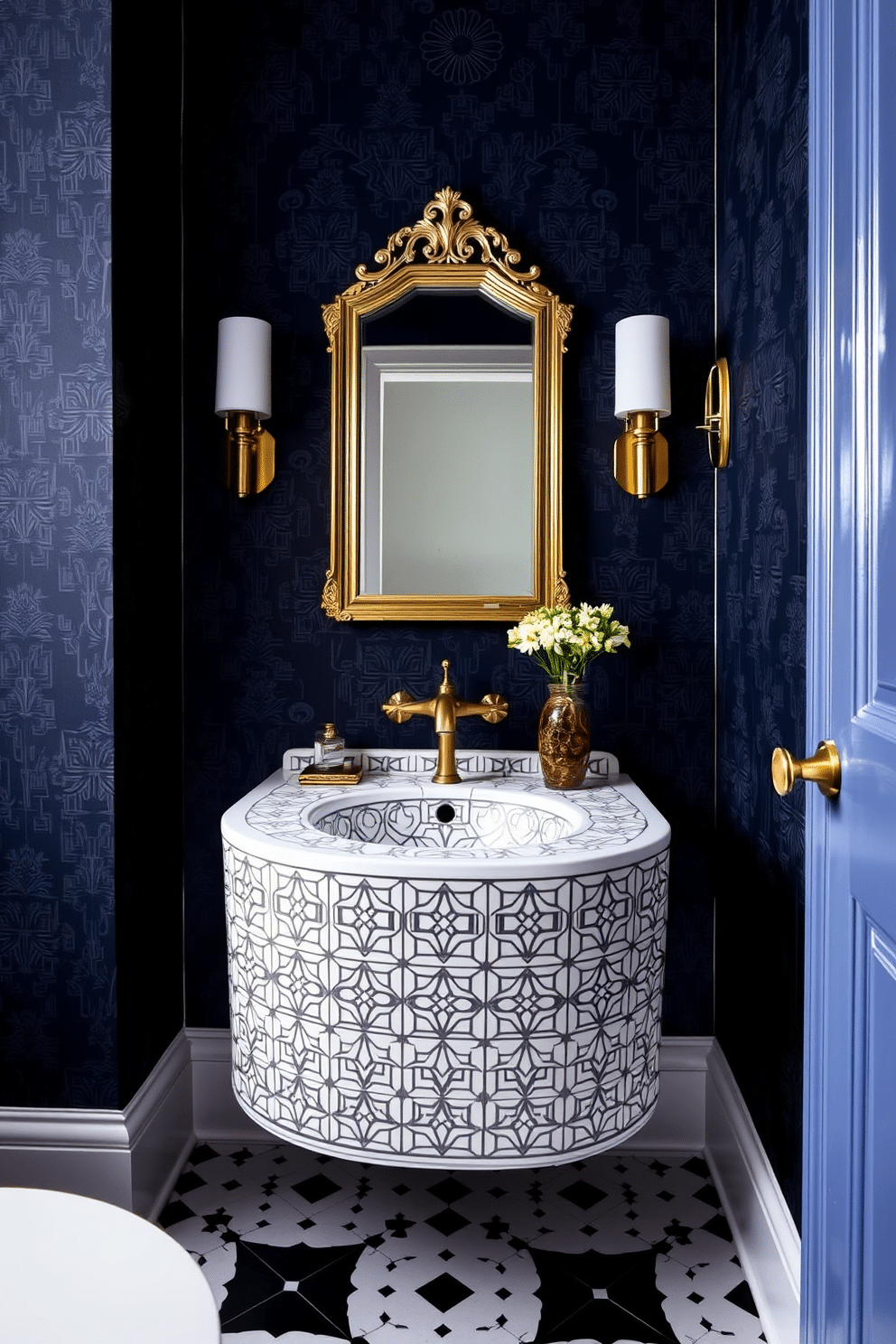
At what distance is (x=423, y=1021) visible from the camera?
131cm

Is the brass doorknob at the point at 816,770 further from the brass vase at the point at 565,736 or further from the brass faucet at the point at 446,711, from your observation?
the brass faucet at the point at 446,711

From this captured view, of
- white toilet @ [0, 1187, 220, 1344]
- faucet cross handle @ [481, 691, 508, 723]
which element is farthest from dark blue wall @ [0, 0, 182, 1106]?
white toilet @ [0, 1187, 220, 1344]

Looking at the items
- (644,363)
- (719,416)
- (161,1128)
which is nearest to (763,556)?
(719,416)

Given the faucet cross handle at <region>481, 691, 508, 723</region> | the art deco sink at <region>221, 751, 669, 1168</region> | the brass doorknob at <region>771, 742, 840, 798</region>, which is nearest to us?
the brass doorknob at <region>771, 742, 840, 798</region>

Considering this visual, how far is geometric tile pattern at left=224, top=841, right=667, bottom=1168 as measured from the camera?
4.26 ft

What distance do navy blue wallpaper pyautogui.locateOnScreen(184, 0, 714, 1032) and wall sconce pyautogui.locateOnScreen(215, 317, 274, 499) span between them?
6cm

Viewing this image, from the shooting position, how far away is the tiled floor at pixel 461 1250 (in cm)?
146

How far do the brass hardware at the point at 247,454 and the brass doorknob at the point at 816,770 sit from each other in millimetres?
1322

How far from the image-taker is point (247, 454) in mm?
1955

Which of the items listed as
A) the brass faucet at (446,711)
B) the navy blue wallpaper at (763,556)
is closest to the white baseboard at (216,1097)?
the brass faucet at (446,711)

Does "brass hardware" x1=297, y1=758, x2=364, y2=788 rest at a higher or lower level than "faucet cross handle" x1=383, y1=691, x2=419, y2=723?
lower

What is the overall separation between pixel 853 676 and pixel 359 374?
4.38 ft

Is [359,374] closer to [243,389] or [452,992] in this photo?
[243,389]

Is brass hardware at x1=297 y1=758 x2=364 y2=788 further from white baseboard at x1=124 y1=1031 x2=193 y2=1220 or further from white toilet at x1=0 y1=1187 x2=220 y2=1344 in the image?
white toilet at x1=0 y1=1187 x2=220 y2=1344
